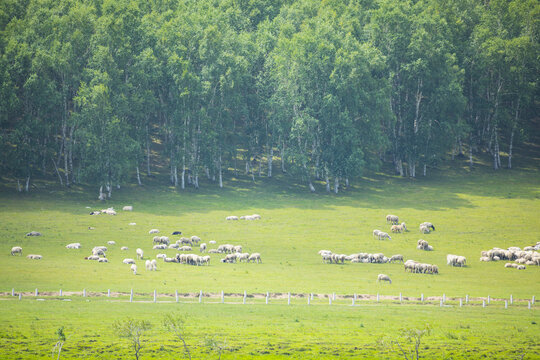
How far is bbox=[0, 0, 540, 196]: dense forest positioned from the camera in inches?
3917

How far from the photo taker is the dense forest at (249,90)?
326 ft

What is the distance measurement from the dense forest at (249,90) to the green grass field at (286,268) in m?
6.32

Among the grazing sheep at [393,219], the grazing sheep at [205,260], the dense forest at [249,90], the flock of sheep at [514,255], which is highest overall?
the dense forest at [249,90]

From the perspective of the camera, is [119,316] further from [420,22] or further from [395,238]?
[420,22]

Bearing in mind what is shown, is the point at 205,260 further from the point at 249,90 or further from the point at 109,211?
the point at 249,90

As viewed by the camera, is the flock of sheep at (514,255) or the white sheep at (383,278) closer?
the white sheep at (383,278)

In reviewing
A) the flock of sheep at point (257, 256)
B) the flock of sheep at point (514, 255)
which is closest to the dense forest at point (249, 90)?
the flock of sheep at point (257, 256)

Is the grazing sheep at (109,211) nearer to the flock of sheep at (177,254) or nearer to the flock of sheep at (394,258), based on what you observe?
the flock of sheep at (177,254)

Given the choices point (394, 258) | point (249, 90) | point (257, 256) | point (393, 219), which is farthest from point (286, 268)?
point (249, 90)

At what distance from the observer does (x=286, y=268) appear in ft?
216

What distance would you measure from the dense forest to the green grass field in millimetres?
6317

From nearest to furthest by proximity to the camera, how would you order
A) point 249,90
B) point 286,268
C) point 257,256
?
1. point 286,268
2. point 257,256
3. point 249,90

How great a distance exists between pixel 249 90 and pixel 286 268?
60.5 metres

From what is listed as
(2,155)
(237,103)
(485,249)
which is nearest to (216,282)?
(485,249)
